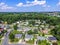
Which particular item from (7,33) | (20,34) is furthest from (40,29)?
(7,33)

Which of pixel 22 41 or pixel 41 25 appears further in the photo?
pixel 41 25

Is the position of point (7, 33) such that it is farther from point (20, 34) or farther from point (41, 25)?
point (41, 25)

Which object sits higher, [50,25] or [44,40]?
[50,25]

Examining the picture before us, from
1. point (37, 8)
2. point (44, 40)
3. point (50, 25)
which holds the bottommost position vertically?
point (44, 40)

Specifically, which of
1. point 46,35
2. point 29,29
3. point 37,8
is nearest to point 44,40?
point 46,35

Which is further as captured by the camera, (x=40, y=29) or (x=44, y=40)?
(x=40, y=29)

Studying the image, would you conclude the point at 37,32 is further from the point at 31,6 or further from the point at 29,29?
the point at 31,6

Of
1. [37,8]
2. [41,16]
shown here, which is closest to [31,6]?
[37,8]

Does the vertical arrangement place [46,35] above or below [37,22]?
below
